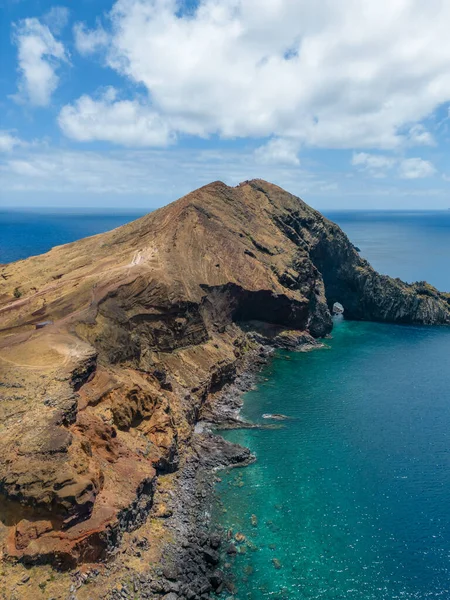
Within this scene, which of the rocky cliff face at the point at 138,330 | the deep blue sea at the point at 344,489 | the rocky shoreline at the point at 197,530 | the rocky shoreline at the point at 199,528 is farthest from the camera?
the deep blue sea at the point at 344,489

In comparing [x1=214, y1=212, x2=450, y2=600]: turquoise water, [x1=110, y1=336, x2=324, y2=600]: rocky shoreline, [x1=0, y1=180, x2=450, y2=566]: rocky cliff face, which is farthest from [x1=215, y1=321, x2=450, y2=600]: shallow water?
[x1=0, y1=180, x2=450, y2=566]: rocky cliff face

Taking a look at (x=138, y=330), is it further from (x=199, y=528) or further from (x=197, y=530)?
(x=197, y=530)

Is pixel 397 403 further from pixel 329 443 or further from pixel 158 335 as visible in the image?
pixel 158 335

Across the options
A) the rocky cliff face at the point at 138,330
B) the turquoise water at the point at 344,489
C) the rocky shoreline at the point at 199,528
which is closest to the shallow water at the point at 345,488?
the turquoise water at the point at 344,489

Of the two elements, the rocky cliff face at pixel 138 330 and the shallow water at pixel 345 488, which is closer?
the rocky cliff face at pixel 138 330

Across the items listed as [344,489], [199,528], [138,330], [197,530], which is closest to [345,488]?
[344,489]

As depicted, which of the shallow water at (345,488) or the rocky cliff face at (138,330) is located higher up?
the rocky cliff face at (138,330)

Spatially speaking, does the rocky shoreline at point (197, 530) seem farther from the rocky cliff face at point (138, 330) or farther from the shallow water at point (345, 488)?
the rocky cliff face at point (138, 330)

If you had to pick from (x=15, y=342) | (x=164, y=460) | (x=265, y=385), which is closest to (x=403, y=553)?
(x=164, y=460)
